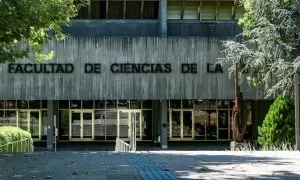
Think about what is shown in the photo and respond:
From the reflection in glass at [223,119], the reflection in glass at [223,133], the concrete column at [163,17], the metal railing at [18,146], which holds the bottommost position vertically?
the reflection in glass at [223,133]

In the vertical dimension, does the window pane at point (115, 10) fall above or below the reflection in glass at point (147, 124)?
above

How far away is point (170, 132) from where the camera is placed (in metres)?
39.2

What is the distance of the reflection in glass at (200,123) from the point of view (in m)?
39.4

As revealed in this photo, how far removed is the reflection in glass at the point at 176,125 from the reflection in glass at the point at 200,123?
126cm

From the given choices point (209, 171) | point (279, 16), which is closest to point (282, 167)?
point (209, 171)

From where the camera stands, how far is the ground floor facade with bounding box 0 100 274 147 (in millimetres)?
39188

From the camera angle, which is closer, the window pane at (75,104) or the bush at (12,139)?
the bush at (12,139)

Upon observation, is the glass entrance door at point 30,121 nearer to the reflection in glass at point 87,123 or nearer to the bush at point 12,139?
the reflection in glass at point 87,123

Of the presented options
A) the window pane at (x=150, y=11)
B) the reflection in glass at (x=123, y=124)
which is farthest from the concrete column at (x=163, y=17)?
the reflection in glass at (x=123, y=124)

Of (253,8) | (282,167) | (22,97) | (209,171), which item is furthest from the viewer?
(22,97)

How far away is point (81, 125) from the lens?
3941cm

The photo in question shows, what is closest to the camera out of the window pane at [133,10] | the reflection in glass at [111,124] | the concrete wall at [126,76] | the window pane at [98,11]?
the concrete wall at [126,76]

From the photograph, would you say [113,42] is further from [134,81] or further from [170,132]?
[170,132]

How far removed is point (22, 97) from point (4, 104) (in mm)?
6164
